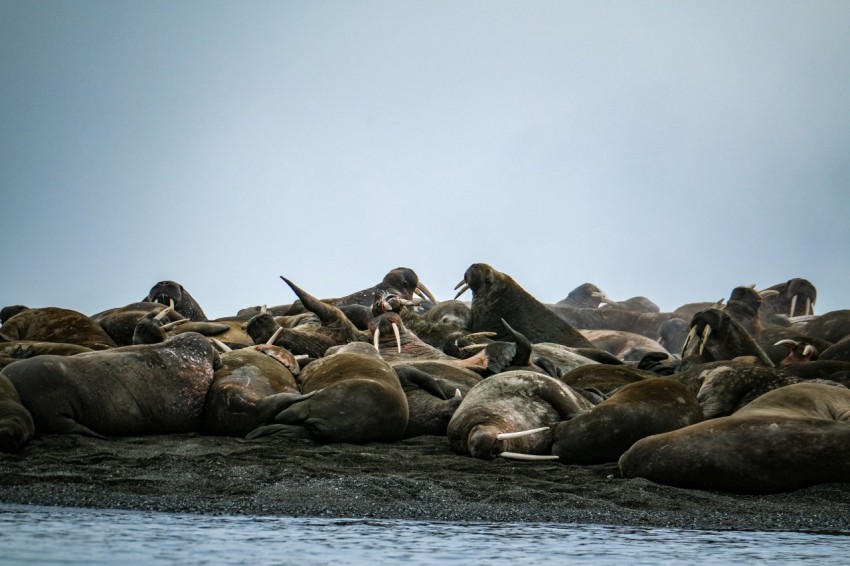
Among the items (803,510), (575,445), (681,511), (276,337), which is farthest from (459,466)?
(276,337)

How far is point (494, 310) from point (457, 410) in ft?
28.1

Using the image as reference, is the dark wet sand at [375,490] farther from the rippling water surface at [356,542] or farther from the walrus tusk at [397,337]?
the walrus tusk at [397,337]

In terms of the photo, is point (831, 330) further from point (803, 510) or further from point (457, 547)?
point (457, 547)

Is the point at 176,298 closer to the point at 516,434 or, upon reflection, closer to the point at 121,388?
the point at 121,388

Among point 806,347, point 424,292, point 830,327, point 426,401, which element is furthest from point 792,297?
point 426,401

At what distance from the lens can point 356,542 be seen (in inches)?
203

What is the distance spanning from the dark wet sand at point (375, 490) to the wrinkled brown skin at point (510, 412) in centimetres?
24

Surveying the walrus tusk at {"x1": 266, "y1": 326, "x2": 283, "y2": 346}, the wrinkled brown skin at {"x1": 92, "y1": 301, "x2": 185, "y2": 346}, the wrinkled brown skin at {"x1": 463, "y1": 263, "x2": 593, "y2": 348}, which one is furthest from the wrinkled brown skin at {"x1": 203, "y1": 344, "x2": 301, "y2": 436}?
the wrinkled brown skin at {"x1": 463, "y1": 263, "x2": 593, "y2": 348}

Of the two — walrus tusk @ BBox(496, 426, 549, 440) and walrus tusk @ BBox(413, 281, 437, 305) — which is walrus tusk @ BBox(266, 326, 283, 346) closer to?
walrus tusk @ BBox(496, 426, 549, 440)

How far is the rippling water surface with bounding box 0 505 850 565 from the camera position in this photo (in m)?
4.64

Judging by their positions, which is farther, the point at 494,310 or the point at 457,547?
the point at 494,310

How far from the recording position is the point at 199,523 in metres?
5.57

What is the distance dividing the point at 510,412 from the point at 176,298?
11.7 metres

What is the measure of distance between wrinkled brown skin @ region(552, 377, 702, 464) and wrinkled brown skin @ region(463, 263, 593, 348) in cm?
875
